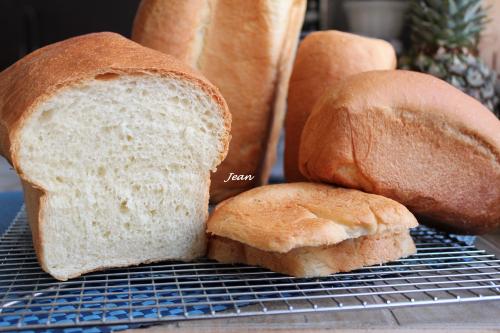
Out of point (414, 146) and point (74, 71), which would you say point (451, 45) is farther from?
point (74, 71)

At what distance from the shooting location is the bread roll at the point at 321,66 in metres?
2.17

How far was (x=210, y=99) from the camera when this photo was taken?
1.53 m

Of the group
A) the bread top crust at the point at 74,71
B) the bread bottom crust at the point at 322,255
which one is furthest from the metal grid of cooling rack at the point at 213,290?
the bread top crust at the point at 74,71

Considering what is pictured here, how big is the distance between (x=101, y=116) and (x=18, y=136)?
209mm

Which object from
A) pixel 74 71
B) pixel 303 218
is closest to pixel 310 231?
pixel 303 218

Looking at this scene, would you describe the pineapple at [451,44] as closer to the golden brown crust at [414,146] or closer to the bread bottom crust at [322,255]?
the golden brown crust at [414,146]

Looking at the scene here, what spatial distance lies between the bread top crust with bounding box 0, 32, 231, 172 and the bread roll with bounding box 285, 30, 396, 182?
75 cm

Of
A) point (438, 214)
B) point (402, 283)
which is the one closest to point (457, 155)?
point (438, 214)

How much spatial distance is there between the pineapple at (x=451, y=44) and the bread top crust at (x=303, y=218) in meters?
1.60

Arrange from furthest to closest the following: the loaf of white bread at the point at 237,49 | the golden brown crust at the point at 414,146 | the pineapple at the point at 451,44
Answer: the pineapple at the point at 451,44 < the loaf of white bread at the point at 237,49 < the golden brown crust at the point at 414,146

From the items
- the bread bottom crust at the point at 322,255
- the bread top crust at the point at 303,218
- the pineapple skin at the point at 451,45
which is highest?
the pineapple skin at the point at 451,45

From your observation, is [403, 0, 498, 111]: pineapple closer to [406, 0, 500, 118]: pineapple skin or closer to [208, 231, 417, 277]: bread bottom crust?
[406, 0, 500, 118]: pineapple skin

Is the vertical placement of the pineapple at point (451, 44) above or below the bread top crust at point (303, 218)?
above

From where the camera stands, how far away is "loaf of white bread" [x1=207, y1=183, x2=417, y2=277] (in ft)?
4.43
